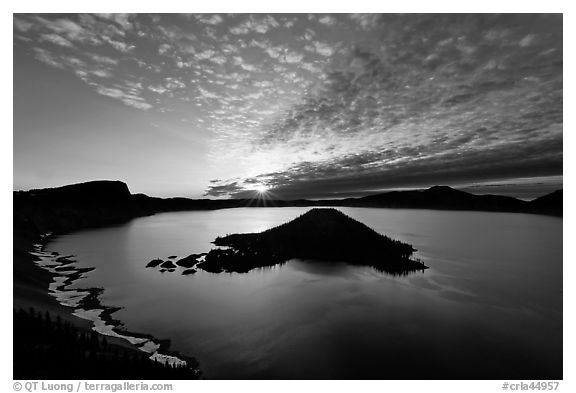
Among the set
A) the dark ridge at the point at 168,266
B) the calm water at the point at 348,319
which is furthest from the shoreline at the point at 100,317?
the dark ridge at the point at 168,266

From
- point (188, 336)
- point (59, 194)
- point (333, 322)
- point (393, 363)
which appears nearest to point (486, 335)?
point (393, 363)

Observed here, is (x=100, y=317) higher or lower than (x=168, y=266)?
lower

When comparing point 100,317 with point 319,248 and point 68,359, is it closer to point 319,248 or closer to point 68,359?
point 68,359

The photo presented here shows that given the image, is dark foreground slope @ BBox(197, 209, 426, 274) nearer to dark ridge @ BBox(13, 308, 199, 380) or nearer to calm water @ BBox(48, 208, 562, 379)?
calm water @ BBox(48, 208, 562, 379)

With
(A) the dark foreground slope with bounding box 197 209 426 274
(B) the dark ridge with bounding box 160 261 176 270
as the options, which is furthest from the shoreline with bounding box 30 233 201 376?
(A) the dark foreground slope with bounding box 197 209 426 274

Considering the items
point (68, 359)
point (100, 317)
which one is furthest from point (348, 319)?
point (100, 317)

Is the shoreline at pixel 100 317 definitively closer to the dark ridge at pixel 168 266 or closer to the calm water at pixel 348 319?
the calm water at pixel 348 319
